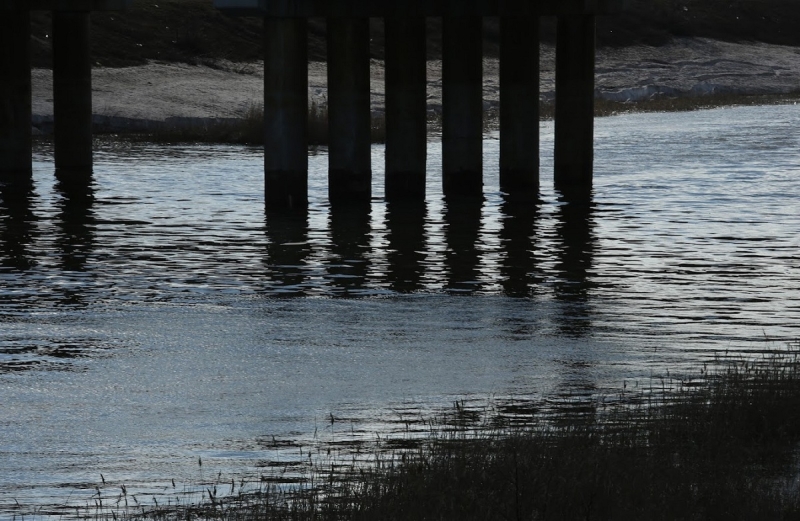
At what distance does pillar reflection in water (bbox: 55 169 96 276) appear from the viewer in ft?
81.1

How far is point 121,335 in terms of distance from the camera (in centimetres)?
1736

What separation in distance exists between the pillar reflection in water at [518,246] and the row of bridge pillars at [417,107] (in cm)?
178

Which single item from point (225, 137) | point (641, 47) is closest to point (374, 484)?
point (225, 137)

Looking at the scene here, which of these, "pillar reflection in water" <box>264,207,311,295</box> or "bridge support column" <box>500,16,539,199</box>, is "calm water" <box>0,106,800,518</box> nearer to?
"pillar reflection in water" <box>264,207,311,295</box>

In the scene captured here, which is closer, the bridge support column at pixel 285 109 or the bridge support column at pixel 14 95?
the bridge support column at pixel 285 109

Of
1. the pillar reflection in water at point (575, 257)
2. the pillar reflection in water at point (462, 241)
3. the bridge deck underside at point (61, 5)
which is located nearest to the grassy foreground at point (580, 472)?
the pillar reflection in water at point (575, 257)

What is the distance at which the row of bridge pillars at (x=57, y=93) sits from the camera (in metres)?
39.0

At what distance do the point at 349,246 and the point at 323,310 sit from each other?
693cm

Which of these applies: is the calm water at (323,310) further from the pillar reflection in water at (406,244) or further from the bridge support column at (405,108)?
the bridge support column at (405,108)

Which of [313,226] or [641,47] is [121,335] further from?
[641,47]

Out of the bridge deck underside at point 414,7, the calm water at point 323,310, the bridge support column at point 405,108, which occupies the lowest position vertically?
the calm water at point 323,310

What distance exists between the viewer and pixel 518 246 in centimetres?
2584

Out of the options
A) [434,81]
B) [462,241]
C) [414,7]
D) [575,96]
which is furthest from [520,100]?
[434,81]

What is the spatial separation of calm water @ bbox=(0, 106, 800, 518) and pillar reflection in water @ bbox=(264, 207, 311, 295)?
88mm
